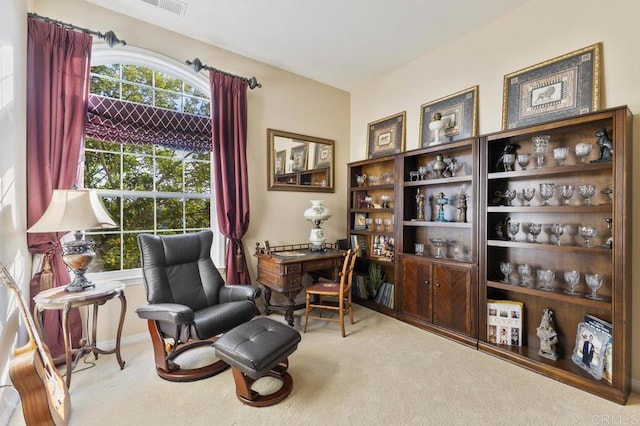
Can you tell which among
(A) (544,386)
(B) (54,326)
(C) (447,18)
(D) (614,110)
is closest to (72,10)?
(B) (54,326)

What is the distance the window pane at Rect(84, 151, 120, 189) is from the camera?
2.74 m

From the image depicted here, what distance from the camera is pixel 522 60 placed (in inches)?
106

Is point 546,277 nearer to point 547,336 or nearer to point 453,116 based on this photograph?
point 547,336

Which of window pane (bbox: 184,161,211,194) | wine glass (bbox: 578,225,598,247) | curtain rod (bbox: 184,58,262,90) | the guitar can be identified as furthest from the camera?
window pane (bbox: 184,161,211,194)

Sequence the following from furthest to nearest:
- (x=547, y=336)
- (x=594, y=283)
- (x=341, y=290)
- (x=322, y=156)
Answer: (x=322, y=156) < (x=341, y=290) < (x=547, y=336) < (x=594, y=283)

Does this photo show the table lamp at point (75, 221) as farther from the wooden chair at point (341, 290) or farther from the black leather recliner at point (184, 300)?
the wooden chair at point (341, 290)

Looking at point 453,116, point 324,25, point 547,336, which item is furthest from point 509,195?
point 324,25

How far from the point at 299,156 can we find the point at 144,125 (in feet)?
6.22

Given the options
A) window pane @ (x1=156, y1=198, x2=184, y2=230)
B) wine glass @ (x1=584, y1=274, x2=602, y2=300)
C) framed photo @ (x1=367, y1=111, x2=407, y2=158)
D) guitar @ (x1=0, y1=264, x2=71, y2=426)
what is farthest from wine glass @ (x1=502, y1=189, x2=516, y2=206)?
guitar @ (x1=0, y1=264, x2=71, y2=426)

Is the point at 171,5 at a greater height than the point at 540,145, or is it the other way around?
the point at 171,5

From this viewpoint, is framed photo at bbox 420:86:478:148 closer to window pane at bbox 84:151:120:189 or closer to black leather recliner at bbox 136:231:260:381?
black leather recliner at bbox 136:231:260:381

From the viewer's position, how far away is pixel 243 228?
3.42m

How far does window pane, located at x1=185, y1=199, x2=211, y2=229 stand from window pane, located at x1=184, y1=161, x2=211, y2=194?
0.45 ft

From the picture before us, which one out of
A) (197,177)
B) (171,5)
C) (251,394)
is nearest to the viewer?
(251,394)
